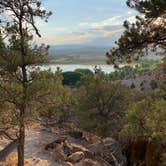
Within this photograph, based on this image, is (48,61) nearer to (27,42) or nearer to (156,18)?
(27,42)

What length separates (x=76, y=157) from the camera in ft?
102

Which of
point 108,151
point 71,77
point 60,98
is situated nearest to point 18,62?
point 60,98

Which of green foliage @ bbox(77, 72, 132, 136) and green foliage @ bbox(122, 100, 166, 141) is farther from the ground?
green foliage @ bbox(122, 100, 166, 141)

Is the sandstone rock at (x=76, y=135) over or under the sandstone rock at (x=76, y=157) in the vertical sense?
under

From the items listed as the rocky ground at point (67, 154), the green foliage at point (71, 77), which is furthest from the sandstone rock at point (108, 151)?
the green foliage at point (71, 77)

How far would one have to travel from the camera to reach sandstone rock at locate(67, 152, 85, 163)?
30.9m

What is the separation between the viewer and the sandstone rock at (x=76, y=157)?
30892 millimetres

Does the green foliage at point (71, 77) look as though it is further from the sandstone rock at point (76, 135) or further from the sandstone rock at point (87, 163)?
the sandstone rock at point (87, 163)

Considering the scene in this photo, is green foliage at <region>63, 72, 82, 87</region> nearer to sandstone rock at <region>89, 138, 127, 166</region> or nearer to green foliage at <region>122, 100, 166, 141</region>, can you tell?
sandstone rock at <region>89, 138, 127, 166</region>

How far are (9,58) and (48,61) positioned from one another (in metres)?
2.33

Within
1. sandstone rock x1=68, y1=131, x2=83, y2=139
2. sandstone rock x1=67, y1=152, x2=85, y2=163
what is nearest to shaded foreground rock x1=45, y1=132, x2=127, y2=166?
sandstone rock x1=67, y1=152, x2=85, y2=163

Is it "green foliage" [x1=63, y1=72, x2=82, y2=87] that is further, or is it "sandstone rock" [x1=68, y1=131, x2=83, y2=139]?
"green foliage" [x1=63, y1=72, x2=82, y2=87]

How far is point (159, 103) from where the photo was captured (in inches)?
651

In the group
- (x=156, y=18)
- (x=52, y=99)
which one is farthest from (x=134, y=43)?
(x=52, y=99)
